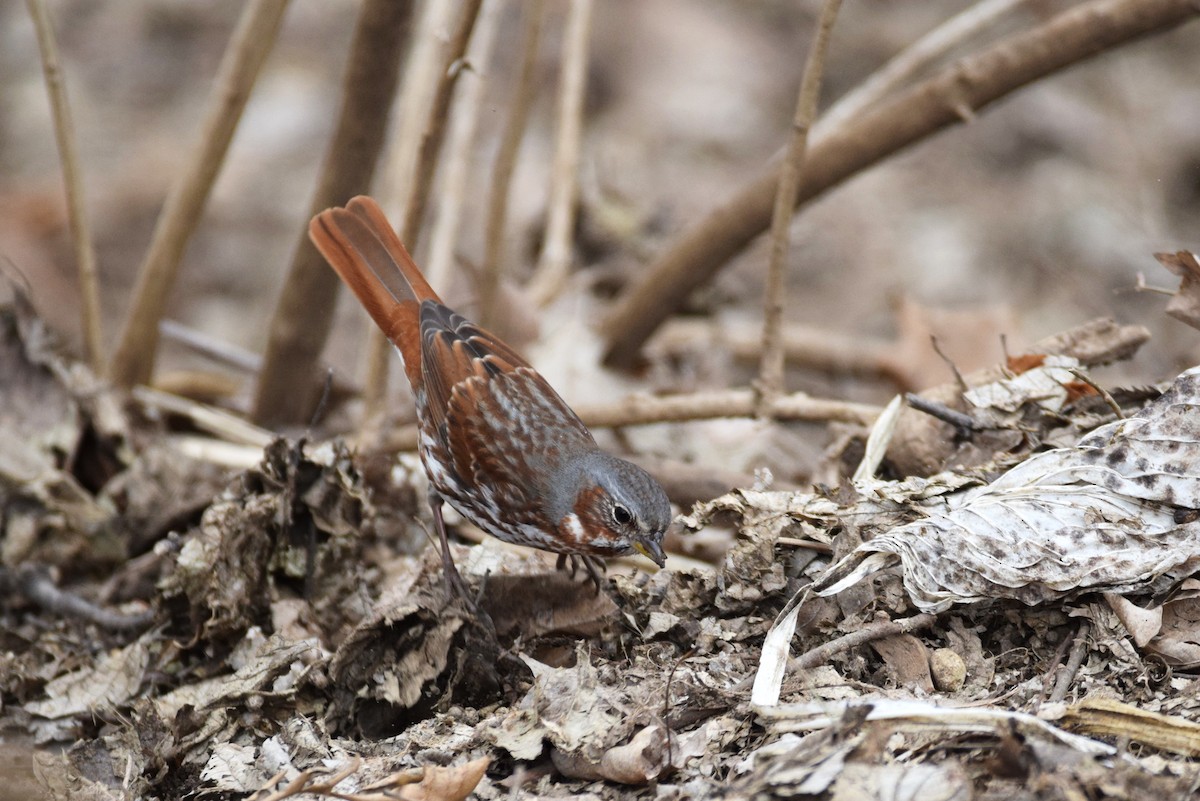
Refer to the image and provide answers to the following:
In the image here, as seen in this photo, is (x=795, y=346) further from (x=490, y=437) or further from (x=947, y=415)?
(x=490, y=437)

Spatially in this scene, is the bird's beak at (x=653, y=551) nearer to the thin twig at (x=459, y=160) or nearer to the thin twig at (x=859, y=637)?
the thin twig at (x=859, y=637)

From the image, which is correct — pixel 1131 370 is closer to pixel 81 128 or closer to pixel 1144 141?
pixel 1144 141

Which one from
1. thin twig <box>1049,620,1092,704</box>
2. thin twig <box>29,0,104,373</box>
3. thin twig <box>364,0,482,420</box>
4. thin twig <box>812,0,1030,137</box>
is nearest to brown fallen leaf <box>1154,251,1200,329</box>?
thin twig <box>1049,620,1092,704</box>

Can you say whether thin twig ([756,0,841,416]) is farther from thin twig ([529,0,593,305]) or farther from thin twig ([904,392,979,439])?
thin twig ([529,0,593,305])

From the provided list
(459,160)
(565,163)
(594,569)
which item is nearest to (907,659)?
(594,569)

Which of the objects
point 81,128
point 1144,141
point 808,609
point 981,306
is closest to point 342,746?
point 808,609

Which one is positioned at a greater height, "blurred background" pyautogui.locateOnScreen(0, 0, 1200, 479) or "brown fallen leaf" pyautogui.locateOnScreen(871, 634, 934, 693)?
"blurred background" pyautogui.locateOnScreen(0, 0, 1200, 479)
